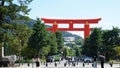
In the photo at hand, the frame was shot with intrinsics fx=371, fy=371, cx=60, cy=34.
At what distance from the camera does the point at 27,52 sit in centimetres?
7650

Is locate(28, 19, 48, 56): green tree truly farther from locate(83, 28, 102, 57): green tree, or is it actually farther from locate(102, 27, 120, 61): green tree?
locate(83, 28, 102, 57): green tree

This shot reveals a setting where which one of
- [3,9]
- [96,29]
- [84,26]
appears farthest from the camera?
[84,26]

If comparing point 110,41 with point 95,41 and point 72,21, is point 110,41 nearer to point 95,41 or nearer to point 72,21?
point 95,41

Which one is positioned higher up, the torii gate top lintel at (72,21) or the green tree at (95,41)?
the torii gate top lintel at (72,21)

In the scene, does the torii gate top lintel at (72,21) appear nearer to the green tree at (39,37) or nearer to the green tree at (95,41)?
the green tree at (95,41)

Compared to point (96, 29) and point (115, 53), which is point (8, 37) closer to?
point (115, 53)

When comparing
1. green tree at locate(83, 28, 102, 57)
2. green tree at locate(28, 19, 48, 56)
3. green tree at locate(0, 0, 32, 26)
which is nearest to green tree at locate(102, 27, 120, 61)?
green tree at locate(83, 28, 102, 57)

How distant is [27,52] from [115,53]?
1795 centimetres

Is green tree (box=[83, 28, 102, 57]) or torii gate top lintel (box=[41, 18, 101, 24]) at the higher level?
torii gate top lintel (box=[41, 18, 101, 24])

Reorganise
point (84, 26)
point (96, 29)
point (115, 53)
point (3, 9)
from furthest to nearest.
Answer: point (84, 26) < point (96, 29) < point (115, 53) < point (3, 9)

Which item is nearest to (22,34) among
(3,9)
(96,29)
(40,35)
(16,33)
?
(16,33)

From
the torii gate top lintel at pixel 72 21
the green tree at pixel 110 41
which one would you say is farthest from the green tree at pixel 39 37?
the torii gate top lintel at pixel 72 21

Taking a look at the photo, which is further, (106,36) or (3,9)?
(106,36)

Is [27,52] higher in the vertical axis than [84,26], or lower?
lower
